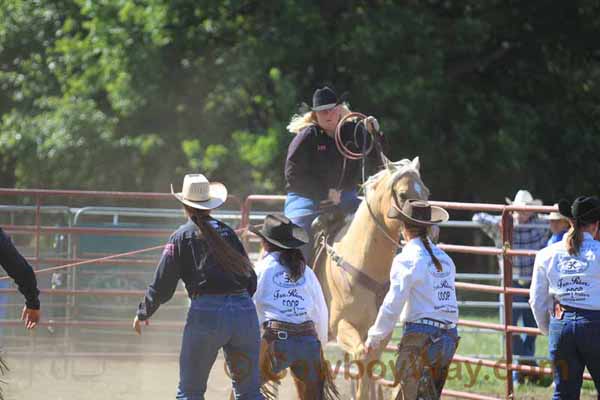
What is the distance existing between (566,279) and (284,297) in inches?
69.7

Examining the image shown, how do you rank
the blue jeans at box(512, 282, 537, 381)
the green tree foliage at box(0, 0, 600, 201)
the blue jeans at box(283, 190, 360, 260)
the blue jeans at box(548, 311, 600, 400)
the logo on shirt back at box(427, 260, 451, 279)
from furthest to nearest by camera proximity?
the green tree foliage at box(0, 0, 600, 201) → the blue jeans at box(512, 282, 537, 381) → the blue jeans at box(283, 190, 360, 260) → the blue jeans at box(548, 311, 600, 400) → the logo on shirt back at box(427, 260, 451, 279)

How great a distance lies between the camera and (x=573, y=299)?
6195mm

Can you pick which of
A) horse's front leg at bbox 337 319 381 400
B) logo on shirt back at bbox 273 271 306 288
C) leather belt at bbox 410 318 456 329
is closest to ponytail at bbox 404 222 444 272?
leather belt at bbox 410 318 456 329

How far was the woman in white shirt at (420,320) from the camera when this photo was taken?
5824 millimetres

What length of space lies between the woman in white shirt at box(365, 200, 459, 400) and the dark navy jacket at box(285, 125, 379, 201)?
92.2 inches

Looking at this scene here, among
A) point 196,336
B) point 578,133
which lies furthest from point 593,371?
point 578,133

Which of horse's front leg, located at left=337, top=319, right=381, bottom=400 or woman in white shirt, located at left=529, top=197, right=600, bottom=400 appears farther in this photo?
horse's front leg, located at left=337, top=319, right=381, bottom=400

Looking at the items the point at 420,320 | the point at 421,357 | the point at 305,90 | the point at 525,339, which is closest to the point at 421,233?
the point at 420,320

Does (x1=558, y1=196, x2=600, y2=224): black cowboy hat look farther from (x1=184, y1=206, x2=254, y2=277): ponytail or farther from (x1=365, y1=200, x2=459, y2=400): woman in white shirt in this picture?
(x1=184, y1=206, x2=254, y2=277): ponytail

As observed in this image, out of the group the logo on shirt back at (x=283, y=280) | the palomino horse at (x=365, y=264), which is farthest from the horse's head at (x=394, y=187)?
the logo on shirt back at (x=283, y=280)

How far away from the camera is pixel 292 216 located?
8.13m

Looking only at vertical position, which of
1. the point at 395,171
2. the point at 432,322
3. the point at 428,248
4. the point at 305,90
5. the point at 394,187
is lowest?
the point at 432,322

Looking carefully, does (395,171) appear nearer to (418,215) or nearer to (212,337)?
(418,215)

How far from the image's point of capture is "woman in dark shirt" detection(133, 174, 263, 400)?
562cm
